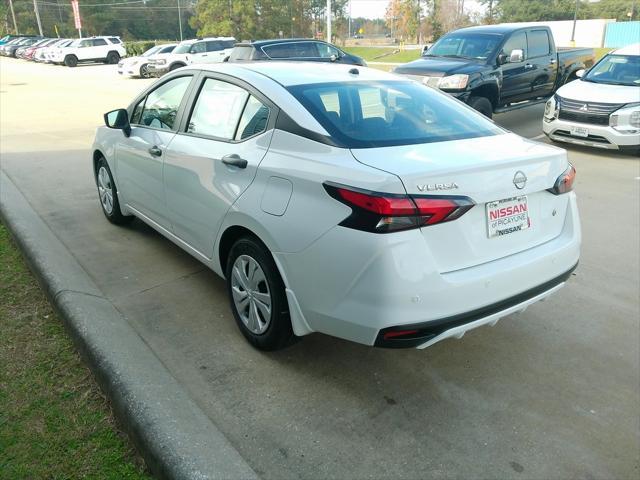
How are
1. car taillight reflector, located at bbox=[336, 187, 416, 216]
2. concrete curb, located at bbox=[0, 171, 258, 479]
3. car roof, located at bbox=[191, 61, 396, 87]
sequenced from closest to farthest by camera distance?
concrete curb, located at bbox=[0, 171, 258, 479] < car taillight reflector, located at bbox=[336, 187, 416, 216] < car roof, located at bbox=[191, 61, 396, 87]

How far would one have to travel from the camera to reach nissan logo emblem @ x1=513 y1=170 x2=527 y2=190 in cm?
282

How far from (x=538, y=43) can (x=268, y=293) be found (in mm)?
10195

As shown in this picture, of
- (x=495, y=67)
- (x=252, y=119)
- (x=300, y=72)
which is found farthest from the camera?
(x=495, y=67)

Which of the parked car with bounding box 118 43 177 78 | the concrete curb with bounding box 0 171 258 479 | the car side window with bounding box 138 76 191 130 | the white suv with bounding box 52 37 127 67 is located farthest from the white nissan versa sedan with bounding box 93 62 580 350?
the white suv with bounding box 52 37 127 67

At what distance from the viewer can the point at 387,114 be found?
3486 mm

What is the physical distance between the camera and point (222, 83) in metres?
3.75

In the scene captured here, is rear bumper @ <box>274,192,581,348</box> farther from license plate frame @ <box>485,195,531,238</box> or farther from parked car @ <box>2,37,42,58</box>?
parked car @ <box>2,37,42,58</box>

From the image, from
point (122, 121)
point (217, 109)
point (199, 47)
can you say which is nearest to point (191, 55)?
point (199, 47)

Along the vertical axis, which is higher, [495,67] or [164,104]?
[164,104]

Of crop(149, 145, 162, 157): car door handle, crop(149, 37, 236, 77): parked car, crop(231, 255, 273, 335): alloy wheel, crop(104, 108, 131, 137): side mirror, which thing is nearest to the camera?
crop(231, 255, 273, 335): alloy wheel

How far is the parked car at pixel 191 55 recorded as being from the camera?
25656mm

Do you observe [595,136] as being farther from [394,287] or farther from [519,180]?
[394,287]

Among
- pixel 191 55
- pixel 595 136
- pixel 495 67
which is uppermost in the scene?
pixel 495 67

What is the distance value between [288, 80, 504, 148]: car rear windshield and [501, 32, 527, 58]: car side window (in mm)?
7281
